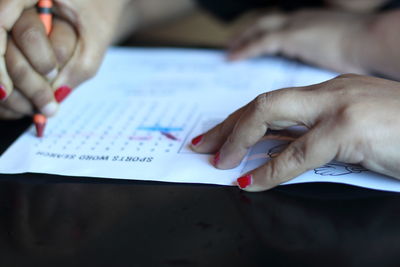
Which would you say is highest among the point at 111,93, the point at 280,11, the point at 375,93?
the point at 280,11

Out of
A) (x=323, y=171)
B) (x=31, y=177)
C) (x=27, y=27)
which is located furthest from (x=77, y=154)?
(x=323, y=171)

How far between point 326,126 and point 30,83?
38 centimetres

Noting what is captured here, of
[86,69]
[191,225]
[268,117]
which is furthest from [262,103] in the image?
[86,69]

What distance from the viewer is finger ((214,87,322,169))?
0.45 metres

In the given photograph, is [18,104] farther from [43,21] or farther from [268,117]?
[268,117]

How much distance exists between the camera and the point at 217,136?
0.52 metres

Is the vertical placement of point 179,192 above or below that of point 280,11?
below

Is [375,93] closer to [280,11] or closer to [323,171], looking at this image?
[323,171]

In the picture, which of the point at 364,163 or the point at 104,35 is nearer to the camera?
the point at 364,163

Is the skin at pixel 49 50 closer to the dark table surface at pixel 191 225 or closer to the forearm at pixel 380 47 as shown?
the dark table surface at pixel 191 225

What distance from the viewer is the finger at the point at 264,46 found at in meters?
0.87

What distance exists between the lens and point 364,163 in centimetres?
44

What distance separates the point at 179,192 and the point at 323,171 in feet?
0.52

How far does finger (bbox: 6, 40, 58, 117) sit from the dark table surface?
0.14 metres
